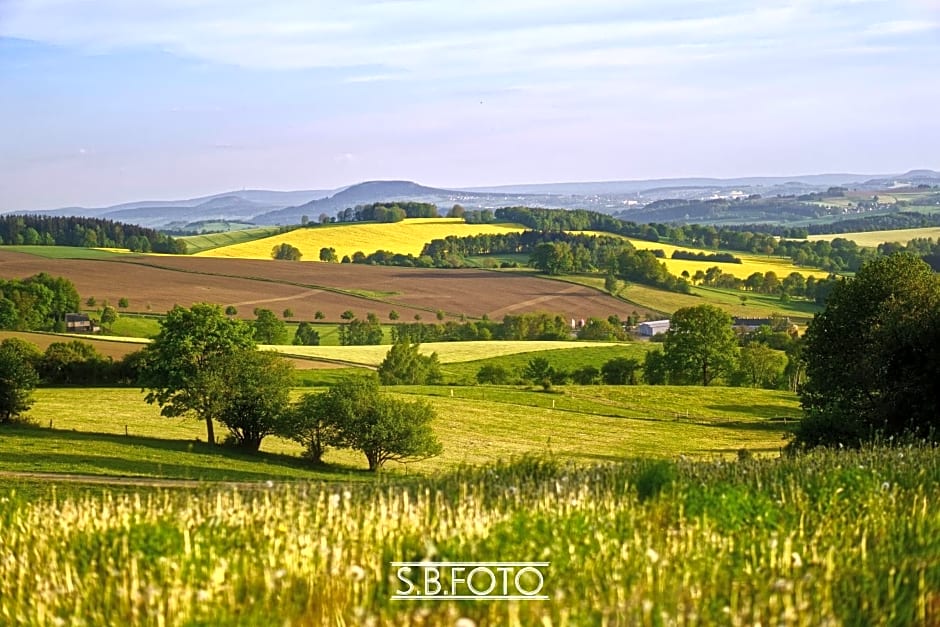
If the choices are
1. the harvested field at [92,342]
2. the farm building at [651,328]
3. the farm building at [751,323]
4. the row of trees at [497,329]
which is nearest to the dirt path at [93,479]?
the harvested field at [92,342]

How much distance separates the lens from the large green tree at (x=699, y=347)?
102000 millimetres

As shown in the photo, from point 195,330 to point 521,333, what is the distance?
75066mm

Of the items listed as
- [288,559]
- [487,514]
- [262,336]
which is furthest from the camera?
[262,336]

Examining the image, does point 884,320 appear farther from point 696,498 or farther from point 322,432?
point 696,498

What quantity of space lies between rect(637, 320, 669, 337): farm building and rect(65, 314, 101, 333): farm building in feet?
223

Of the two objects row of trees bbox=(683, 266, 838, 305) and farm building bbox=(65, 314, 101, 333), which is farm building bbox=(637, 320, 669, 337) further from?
farm building bbox=(65, 314, 101, 333)

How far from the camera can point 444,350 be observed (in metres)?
114

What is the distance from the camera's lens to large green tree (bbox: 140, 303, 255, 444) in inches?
2186

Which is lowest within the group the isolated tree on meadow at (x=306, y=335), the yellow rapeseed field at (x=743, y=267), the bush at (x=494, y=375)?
the bush at (x=494, y=375)

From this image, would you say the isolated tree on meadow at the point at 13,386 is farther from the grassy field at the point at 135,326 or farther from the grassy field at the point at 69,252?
the grassy field at the point at 69,252

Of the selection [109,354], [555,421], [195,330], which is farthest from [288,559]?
[109,354]

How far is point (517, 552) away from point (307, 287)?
145 m

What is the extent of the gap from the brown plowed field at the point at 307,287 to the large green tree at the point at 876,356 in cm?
8969

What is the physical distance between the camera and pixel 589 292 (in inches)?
6161
